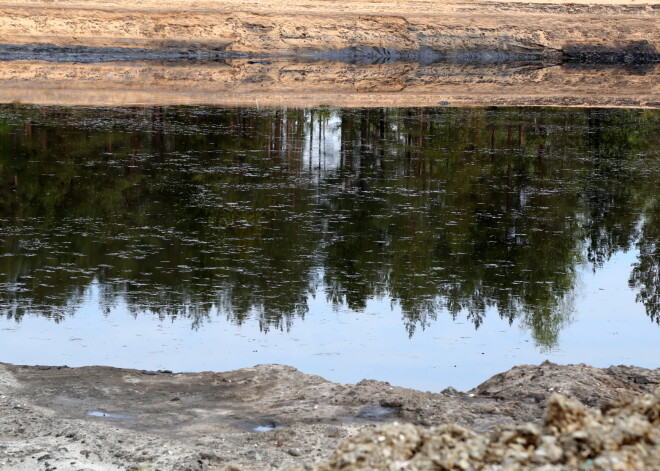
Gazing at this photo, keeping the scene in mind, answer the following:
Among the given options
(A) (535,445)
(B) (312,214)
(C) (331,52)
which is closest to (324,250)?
(B) (312,214)

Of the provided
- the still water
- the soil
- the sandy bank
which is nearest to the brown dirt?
the sandy bank

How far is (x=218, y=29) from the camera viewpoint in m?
42.3

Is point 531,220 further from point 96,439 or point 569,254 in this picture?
point 96,439

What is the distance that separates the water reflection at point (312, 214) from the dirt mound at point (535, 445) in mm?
5629

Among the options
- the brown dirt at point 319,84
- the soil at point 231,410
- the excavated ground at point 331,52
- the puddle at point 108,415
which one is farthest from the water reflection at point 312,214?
the excavated ground at point 331,52

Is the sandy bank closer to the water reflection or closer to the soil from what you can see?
the water reflection

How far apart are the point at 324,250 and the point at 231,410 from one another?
571 centimetres

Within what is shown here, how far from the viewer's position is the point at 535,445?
17.3ft

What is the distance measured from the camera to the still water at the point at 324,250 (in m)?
10.7

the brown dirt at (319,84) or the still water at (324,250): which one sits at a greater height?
the brown dirt at (319,84)

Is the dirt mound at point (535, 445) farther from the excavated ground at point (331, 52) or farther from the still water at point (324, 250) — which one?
the excavated ground at point (331, 52)

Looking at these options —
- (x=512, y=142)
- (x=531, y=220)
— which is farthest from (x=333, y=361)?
(x=512, y=142)

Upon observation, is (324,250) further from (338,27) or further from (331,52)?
(338,27)

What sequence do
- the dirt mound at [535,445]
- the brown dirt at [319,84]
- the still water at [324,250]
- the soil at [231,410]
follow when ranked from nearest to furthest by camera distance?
1. the dirt mound at [535,445]
2. the soil at [231,410]
3. the still water at [324,250]
4. the brown dirt at [319,84]
